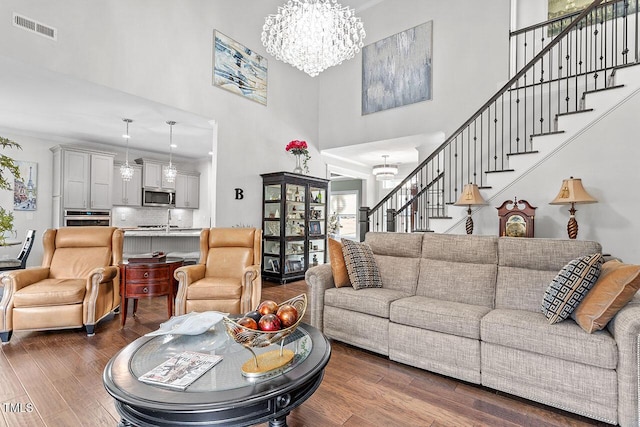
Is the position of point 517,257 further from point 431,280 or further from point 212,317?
point 212,317

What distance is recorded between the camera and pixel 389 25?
20.5ft

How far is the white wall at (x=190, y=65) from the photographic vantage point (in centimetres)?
355

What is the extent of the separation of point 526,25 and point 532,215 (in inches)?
142

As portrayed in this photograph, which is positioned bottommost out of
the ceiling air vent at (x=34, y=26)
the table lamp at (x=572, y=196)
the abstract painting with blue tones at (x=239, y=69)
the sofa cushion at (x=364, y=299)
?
the sofa cushion at (x=364, y=299)

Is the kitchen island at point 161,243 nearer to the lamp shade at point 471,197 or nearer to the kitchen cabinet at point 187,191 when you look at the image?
the kitchen cabinet at point 187,191

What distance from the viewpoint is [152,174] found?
7938mm

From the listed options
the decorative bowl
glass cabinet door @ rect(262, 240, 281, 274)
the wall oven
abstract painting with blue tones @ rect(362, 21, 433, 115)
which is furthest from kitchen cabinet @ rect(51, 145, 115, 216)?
the decorative bowl

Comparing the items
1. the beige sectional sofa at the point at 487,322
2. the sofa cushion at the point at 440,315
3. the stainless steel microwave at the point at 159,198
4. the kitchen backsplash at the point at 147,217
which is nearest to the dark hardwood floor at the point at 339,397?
the beige sectional sofa at the point at 487,322

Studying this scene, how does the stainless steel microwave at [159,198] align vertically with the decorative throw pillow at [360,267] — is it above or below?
above

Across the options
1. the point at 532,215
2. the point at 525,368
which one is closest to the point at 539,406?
the point at 525,368

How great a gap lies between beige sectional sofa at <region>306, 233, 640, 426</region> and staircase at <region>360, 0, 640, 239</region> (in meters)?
1.74

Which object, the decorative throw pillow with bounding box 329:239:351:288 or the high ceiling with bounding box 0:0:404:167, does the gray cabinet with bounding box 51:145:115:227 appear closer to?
the high ceiling with bounding box 0:0:404:167

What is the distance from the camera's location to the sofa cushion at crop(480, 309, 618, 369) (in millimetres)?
1791

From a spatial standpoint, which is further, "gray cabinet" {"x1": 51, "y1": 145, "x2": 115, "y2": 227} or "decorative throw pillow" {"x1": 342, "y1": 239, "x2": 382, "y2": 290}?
"gray cabinet" {"x1": 51, "y1": 145, "x2": 115, "y2": 227}
